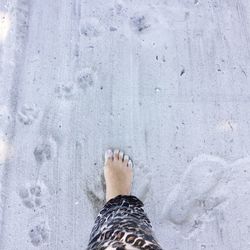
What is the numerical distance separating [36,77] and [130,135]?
1.43ft

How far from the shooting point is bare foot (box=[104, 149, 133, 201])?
1.67 metres

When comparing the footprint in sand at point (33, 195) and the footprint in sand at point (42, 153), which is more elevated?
the footprint in sand at point (42, 153)

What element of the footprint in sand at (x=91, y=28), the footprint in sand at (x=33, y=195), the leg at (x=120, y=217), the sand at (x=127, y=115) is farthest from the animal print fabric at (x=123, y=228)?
the footprint in sand at (x=91, y=28)

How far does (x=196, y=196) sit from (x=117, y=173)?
0.30 m

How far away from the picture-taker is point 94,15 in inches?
73.9

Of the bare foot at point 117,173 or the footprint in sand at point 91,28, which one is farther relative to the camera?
the footprint in sand at point 91,28

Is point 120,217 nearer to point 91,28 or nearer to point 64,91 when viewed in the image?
point 64,91

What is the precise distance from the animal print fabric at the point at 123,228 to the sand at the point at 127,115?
14 centimetres

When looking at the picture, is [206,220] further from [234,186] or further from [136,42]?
[136,42]

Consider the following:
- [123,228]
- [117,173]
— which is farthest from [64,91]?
[123,228]

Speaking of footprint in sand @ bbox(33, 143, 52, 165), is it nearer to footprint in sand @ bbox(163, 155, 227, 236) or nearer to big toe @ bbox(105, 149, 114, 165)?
big toe @ bbox(105, 149, 114, 165)

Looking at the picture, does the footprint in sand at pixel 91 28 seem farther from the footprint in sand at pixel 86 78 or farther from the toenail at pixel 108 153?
the toenail at pixel 108 153

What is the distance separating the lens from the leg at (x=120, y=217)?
1.29 m

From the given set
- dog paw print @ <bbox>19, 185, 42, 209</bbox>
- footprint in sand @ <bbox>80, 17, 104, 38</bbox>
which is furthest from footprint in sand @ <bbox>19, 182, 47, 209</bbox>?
footprint in sand @ <bbox>80, 17, 104, 38</bbox>
